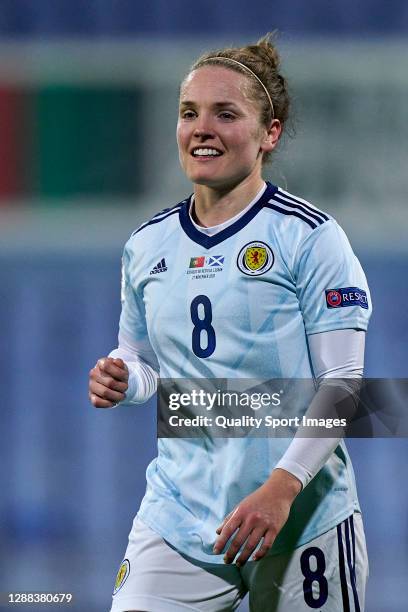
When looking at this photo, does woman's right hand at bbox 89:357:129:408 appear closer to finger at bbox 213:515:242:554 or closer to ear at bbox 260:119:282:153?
finger at bbox 213:515:242:554

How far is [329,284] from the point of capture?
1574mm

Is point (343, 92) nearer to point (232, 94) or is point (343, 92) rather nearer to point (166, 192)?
point (166, 192)

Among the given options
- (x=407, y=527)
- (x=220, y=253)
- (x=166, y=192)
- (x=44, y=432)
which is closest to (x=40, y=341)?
(x=44, y=432)

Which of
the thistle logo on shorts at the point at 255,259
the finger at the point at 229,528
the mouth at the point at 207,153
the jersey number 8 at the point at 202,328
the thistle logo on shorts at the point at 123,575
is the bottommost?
the thistle logo on shorts at the point at 123,575

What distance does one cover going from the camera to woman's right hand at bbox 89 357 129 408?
1.57 m

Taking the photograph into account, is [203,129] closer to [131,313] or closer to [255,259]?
[255,259]

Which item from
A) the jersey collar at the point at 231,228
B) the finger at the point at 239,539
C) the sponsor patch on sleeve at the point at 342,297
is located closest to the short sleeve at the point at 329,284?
the sponsor patch on sleeve at the point at 342,297

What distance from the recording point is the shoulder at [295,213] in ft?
5.31

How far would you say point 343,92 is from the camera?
354 cm

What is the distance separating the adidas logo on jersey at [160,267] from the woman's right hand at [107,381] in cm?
20

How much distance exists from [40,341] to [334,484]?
2.41 metres

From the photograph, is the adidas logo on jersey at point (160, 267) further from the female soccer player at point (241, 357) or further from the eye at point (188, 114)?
the eye at point (188, 114)

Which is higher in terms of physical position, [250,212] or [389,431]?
[250,212]

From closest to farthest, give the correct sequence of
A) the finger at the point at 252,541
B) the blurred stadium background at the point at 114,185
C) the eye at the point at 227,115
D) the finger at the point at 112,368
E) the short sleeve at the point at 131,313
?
the finger at the point at 252,541 < the finger at the point at 112,368 < the eye at the point at 227,115 < the short sleeve at the point at 131,313 < the blurred stadium background at the point at 114,185
